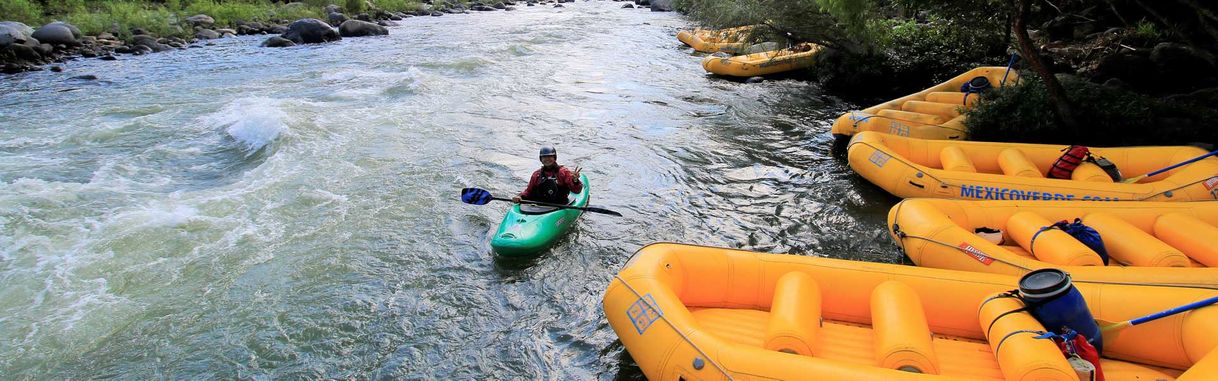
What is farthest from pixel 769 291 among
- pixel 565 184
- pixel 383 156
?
pixel 383 156

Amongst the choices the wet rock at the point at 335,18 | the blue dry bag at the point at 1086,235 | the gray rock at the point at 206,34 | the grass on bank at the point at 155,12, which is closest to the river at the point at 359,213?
the blue dry bag at the point at 1086,235

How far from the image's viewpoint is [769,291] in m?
4.79

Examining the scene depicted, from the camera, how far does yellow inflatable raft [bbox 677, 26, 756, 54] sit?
14.6 m

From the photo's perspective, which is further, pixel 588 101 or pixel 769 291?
pixel 588 101

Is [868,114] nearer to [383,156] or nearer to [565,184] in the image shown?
[565,184]

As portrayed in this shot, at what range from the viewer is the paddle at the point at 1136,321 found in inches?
148

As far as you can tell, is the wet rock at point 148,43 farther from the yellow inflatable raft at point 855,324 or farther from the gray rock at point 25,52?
the yellow inflatable raft at point 855,324

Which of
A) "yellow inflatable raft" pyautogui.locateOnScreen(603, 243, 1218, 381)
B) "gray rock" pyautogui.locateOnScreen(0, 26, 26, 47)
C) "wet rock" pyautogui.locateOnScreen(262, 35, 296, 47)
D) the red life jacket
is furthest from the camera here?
"wet rock" pyautogui.locateOnScreen(262, 35, 296, 47)

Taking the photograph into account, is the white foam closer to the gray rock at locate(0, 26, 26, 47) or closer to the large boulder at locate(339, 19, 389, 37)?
the gray rock at locate(0, 26, 26, 47)

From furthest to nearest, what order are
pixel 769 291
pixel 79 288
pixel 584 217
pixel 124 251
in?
pixel 584 217, pixel 124 251, pixel 79 288, pixel 769 291

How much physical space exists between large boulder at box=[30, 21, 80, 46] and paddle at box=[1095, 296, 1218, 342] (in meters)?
23.4

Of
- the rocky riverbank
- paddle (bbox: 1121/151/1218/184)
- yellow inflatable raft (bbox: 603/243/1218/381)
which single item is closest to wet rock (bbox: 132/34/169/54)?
the rocky riverbank

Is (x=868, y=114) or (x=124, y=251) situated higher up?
(x=868, y=114)

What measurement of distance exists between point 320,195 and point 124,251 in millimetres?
2047
